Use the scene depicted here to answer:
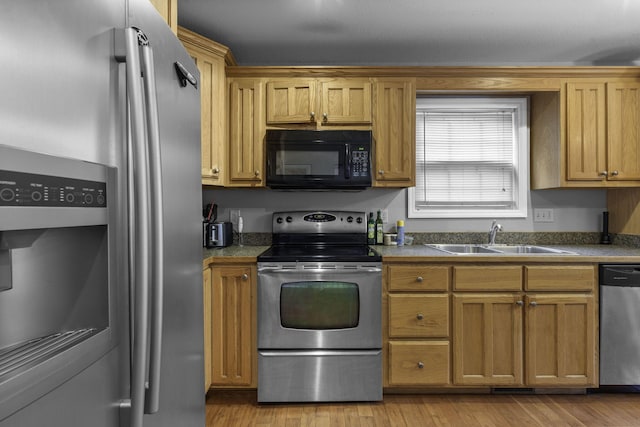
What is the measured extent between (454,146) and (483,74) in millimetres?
597

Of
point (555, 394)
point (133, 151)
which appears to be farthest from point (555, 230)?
point (133, 151)

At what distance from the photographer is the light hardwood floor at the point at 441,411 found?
2.21m

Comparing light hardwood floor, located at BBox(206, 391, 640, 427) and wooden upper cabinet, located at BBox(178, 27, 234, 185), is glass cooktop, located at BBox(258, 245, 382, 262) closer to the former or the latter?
wooden upper cabinet, located at BBox(178, 27, 234, 185)

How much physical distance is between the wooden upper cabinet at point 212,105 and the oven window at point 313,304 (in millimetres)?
890

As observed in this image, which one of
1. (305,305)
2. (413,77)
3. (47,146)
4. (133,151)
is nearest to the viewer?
(47,146)

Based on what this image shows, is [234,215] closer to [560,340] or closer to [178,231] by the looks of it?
[178,231]

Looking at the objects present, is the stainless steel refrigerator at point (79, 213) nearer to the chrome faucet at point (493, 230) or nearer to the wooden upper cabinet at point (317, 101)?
the wooden upper cabinet at point (317, 101)

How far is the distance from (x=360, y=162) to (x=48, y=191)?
2249 millimetres

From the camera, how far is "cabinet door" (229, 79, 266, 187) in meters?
2.78

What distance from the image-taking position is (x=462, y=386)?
8.04 ft

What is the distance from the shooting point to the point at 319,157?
8.77 ft

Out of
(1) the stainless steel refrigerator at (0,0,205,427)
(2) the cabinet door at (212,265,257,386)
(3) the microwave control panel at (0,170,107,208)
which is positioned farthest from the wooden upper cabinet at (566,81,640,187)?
(3) the microwave control panel at (0,170,107,208)

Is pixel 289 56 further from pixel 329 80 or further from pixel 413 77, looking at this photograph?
pixel 413 77

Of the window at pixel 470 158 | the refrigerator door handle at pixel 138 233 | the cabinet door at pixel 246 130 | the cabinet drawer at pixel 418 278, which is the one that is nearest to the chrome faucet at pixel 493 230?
the window at pixel 470 158
